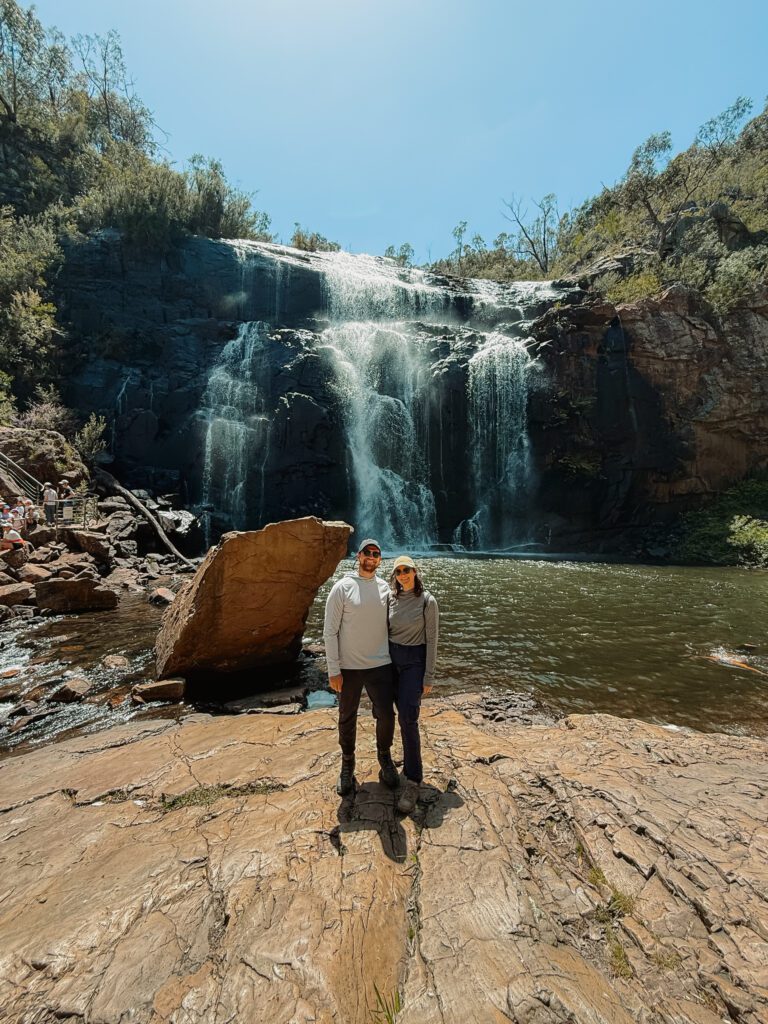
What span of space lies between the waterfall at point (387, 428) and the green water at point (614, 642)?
8.40 m

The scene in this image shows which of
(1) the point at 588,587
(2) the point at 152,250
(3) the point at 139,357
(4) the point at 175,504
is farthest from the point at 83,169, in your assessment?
(1) the point at 588,587

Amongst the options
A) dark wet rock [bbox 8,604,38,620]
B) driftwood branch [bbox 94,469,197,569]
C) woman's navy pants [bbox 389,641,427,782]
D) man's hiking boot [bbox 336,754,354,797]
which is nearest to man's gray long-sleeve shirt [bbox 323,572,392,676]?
woman's navy pants [bbox 389,641,427,782]

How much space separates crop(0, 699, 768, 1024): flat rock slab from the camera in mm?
1859

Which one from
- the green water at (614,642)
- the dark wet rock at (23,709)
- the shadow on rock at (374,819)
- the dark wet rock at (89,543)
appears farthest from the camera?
the dark wet rock at (89,543)

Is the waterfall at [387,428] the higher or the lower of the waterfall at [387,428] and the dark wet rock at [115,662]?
the higher

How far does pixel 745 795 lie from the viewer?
3379 mm

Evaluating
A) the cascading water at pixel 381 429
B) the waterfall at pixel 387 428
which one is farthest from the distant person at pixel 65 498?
the waterfall at pixel 387 428

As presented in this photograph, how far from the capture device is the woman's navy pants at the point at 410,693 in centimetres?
350

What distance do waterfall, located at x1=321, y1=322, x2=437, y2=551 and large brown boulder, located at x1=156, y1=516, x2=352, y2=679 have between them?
1516 centimetres

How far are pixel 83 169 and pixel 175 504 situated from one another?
33071 millimetres

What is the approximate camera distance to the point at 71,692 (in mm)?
6379

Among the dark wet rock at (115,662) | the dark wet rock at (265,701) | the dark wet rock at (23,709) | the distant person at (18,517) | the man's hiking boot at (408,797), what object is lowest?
the dark wet rock at (265,701)

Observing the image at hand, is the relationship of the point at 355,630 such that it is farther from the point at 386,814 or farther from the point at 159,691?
the point at 159,691

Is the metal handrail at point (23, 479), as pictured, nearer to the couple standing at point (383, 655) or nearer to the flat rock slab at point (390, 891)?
the flat rock slab at point (390, 891)
